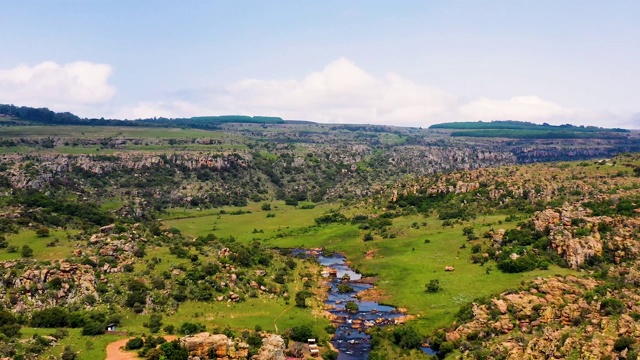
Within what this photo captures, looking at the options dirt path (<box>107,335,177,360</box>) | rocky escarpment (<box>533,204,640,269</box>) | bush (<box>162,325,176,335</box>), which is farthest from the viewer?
rocky escarpment (<box>533,204,640,269</box>)

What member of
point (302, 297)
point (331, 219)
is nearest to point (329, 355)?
point (302, 297)

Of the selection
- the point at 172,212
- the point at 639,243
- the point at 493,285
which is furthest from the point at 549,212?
the point at 172,212

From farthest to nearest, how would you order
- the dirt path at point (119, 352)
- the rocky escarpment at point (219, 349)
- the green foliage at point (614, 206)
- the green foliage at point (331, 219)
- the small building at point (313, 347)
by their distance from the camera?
the green foliage at point (331, 219) < the green foliage at point (614, 206) < the small building at point (313, 347) < the dirt path at point (119, 352) < the rocky escarpment at point (219, 349)

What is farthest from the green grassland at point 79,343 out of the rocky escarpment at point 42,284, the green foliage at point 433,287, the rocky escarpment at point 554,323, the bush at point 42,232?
the green foliage at point 433,287

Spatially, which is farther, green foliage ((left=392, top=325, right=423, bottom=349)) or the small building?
green foliage ((left=392, top=325, right=423, bottom=349))

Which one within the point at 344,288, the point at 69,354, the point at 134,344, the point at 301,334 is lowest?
the point at 344,288

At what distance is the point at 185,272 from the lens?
294 feet

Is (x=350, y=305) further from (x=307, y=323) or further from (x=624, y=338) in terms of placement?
(x=624, y=338)

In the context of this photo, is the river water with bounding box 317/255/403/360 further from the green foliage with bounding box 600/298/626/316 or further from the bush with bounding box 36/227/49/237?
the bush with bounding box 36/227/49/237

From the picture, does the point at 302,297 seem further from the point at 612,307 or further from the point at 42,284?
the point at 612,307

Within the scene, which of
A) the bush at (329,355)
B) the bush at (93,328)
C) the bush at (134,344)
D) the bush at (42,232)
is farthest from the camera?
the bush at (42,232)

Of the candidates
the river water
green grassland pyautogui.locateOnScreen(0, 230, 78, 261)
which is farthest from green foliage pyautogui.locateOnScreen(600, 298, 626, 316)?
green grassland pyautogui.locateOnScreen(0, 230, 78, 261)

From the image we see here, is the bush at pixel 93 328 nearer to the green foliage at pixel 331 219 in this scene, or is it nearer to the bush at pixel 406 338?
the bush at pixel 406 338

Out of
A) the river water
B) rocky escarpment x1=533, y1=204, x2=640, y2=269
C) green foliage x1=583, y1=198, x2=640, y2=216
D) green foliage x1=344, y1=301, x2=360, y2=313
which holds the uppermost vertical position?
green foliage x1=583, y1=198, x2=640, y2=216
